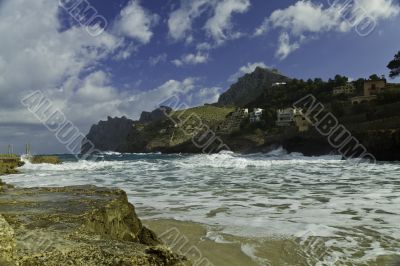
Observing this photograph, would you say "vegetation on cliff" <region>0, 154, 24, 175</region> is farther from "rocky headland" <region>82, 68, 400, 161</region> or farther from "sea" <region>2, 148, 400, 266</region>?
"rocky headland" <region>82, 68, 400, 161</region>

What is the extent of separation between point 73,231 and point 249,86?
176 m

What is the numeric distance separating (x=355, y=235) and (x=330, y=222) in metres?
1.06

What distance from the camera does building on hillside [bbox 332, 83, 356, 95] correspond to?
85.2 metres

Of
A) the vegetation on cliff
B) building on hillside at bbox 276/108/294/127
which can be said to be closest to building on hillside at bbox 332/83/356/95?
building on hillside at bbox 276/108/294/127

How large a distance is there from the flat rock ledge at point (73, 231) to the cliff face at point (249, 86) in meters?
150

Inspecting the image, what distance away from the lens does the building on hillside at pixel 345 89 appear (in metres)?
85.2

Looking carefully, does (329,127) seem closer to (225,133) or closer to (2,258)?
(225,133)

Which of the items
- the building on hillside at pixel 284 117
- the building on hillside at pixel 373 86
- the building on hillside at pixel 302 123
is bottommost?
the building on hillside at pixel 302 123

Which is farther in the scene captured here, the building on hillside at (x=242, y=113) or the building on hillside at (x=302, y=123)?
the building on hillside at (x=242, y=113)

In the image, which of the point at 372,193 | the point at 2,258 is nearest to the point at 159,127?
the point at 372,193

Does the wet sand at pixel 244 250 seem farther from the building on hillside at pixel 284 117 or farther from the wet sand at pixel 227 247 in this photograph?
the building on hillside at pixel 284 117

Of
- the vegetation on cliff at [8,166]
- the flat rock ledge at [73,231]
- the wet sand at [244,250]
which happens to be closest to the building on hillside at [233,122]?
the vegetation on cliff at [8,166]

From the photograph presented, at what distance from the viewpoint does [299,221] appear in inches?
307

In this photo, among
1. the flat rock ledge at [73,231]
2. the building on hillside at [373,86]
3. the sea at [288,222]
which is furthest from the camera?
the building on hillside at [373,86]
